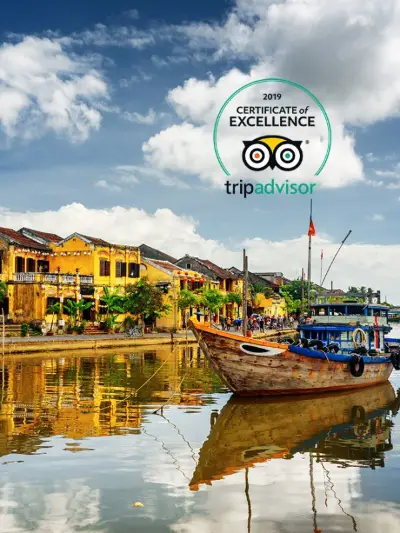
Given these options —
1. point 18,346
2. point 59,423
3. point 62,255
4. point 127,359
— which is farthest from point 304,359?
point 62,255

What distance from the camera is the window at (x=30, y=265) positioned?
49441 mm

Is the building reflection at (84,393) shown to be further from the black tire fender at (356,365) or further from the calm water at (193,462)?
the black tire fender at (356,365)

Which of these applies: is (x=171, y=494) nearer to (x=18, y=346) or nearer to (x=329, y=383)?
(x=329, y=383)

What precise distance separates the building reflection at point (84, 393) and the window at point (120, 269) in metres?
18.8

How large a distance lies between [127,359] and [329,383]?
15493 mm

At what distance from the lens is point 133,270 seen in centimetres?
5512

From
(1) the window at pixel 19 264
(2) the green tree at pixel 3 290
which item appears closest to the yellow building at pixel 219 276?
(1) the window at pixel 19 264

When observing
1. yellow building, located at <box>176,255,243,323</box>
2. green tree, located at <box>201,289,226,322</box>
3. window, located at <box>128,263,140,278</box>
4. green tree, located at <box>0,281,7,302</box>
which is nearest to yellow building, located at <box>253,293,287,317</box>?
yellow building, located at <box>176,255,243,323</box>

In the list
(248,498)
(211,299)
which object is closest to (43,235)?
(211,299)

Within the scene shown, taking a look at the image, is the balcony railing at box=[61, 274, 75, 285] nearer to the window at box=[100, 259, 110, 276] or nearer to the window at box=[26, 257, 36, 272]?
the window at box=[26, 257, 36, 272]

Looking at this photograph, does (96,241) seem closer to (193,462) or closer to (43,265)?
A: (43,265)

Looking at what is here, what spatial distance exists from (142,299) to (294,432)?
120ft

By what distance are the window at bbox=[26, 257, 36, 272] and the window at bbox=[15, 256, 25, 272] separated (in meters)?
0.64

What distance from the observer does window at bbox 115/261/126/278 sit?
5353cm
